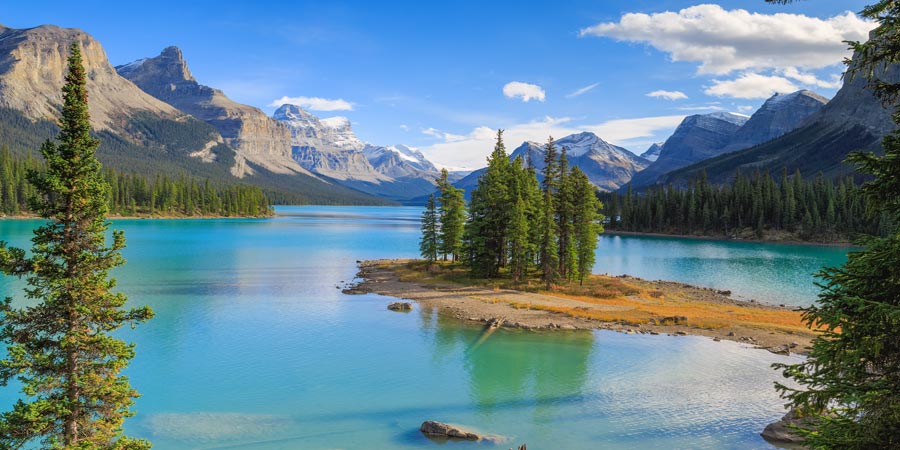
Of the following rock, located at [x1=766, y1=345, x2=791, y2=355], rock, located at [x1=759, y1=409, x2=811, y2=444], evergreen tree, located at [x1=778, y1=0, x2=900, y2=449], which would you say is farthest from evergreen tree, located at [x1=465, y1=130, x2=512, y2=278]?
evergreen tree, located at [x1=778, y1=0, x2=900, y2=449]

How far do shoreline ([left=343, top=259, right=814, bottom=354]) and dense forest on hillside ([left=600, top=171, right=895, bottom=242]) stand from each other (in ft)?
316

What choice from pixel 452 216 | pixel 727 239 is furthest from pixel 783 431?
pixel 727 239

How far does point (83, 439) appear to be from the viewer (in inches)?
609

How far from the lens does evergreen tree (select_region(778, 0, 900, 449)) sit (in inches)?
396

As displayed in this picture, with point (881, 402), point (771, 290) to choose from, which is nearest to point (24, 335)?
point (881, 402)

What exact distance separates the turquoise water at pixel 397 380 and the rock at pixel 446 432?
2.83 ft

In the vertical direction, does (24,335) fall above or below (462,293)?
above

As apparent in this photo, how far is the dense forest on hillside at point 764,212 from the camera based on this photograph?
479 feet

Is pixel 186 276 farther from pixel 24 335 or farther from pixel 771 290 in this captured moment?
pixel 771 290

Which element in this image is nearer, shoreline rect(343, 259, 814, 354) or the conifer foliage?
shoreline rect(343, 259, 814, 354)

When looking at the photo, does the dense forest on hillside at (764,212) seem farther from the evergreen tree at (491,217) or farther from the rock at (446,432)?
the rock at (446,432)

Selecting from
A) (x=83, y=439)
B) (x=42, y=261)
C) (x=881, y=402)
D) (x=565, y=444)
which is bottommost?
(x=565, y=444)

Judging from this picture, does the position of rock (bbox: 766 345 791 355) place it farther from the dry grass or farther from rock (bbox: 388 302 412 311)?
rock (bbox: 388 302 412 311)

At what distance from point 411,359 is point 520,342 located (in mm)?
9455
